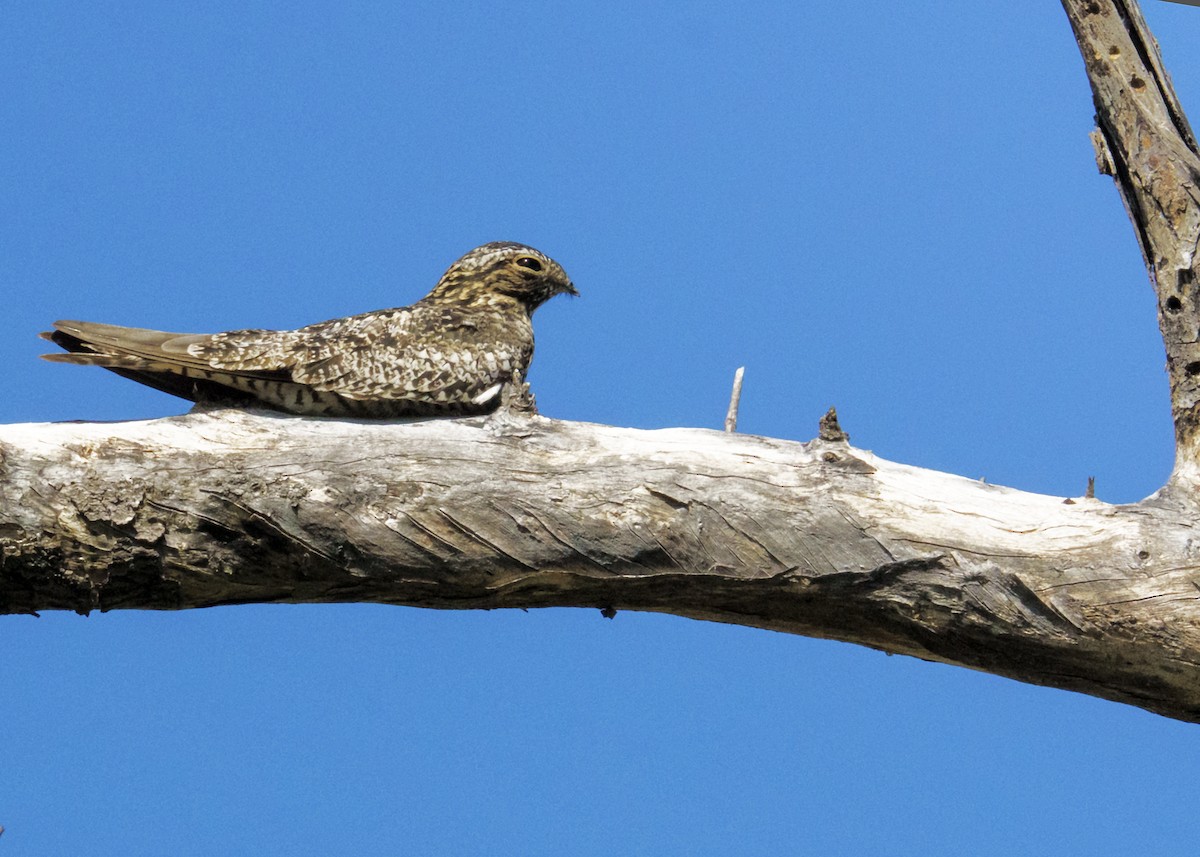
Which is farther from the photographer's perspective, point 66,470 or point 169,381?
point 169,381

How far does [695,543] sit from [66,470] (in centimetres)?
208

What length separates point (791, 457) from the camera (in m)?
4.43

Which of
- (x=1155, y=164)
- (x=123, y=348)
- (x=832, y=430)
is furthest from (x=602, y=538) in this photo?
(x=1155, y=164)

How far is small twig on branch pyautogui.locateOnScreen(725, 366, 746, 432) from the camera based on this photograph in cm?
455

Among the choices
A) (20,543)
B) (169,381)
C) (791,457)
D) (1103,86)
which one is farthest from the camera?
(1103,86)

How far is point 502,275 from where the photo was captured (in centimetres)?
575

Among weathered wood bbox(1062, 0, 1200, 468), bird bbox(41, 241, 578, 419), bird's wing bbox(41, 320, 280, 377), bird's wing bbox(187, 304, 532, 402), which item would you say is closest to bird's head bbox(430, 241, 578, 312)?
bird bbox(41, 241, 578, 419)

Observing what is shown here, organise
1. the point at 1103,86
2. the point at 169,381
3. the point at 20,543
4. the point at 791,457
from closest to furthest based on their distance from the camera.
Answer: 1. the point at 20,543
2. the point at 791,457
3. the point at 169,381
4. the point at 1103,86

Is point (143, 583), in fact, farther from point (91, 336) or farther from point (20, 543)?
point (91, 336)

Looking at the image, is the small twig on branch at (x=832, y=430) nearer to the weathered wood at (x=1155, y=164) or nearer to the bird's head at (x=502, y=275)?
the weathered wood at (x=1155, y=164)

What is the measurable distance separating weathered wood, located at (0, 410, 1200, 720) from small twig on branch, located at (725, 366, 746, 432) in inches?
5.9

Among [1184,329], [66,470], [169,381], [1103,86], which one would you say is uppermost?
[1103,86]

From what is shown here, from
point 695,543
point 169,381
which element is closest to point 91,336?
point 169,381

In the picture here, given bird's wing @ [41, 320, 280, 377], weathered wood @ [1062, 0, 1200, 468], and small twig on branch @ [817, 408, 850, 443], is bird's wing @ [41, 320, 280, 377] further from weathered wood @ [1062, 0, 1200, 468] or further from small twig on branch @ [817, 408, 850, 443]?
weathered wood @ [1062, 0, 1200, 468]
